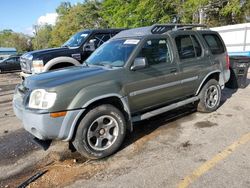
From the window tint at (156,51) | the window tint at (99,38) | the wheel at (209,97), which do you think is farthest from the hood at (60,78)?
the window tint at (99,38)

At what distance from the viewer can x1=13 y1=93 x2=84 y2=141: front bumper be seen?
145 inches

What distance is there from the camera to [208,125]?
5.29 metres

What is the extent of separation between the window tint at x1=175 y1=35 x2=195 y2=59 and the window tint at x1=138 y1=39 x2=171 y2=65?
324 mm

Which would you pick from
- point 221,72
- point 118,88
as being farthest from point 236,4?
point 118,88

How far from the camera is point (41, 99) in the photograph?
148 inches

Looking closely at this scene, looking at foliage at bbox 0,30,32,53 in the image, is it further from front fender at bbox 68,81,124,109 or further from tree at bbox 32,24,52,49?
front fender at bbox 68,81,124,109

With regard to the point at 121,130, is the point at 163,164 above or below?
below

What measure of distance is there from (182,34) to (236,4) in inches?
649

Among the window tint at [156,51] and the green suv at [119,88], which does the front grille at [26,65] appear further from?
the window tint at [156,51]

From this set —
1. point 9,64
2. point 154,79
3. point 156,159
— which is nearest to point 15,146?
point 156,159

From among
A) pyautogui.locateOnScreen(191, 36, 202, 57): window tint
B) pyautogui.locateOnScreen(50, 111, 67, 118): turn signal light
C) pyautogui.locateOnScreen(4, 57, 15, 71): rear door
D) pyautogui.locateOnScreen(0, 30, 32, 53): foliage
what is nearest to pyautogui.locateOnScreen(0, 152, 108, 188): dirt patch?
pyautogui.locateOnScreen(50, 111, 67, 118): turn signal light

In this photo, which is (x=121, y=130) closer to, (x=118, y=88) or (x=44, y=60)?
(x=118, y=88)

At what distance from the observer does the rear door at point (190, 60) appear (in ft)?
17.4

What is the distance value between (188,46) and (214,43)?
3.42 feet
